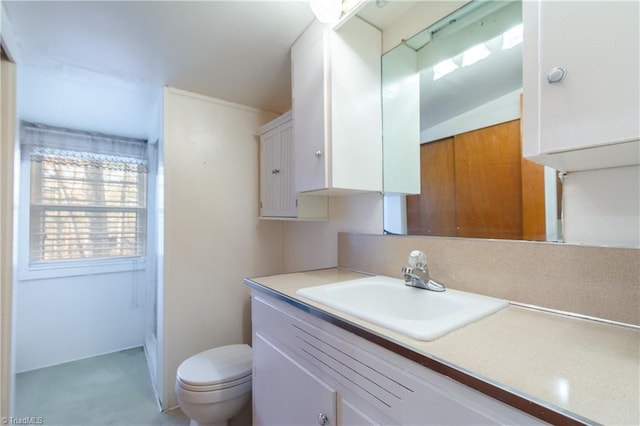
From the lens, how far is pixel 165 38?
142 centimetres

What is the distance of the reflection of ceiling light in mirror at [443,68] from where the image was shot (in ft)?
4.31

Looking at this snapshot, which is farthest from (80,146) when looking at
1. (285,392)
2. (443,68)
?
(443,68)

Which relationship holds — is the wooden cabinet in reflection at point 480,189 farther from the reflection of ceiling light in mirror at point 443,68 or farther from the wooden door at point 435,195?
the reflection of ceiling light in mirror at point 443,68

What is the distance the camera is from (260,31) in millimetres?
1400

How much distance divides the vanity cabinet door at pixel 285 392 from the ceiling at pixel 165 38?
57.8 inches

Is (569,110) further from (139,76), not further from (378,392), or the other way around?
(139,76)

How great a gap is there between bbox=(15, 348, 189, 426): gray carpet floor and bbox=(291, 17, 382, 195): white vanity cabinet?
1.76 metres

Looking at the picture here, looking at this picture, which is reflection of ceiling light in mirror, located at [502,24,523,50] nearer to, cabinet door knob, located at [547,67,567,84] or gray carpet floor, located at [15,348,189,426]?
cabinet door knob, located at [547,67,567,84]

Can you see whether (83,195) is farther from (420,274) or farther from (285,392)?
(420,274)

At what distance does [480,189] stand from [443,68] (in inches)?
23.7

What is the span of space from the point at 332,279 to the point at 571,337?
2.88 feet

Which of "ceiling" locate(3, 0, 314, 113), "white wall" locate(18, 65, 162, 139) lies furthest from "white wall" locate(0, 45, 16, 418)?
"white wall" locate(18, 65, 162, 139)

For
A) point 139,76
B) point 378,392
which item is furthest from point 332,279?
point 139,76

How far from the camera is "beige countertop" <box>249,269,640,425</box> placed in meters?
0.46
